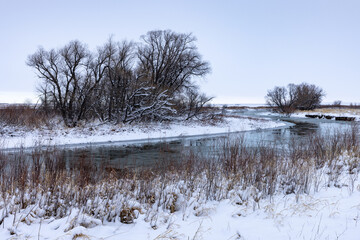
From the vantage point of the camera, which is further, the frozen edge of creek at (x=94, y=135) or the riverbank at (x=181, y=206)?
the frozen edge of creek at (x=94, y=135)

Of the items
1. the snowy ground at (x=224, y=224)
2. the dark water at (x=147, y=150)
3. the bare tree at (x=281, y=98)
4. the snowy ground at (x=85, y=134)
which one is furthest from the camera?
the bare tree at (x=281, y=98)

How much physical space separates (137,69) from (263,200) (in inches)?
945

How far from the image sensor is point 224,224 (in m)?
4.34

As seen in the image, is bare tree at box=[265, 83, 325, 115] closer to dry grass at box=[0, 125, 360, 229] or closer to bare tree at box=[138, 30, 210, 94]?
bare tree at box=[138, 30, 210, 94]

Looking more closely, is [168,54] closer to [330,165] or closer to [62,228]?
[330,165]

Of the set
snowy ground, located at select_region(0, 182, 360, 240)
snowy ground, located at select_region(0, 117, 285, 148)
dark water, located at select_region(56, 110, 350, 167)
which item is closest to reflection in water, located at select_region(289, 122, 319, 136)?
dark water, located at select_region(56, 110, 350, 167)

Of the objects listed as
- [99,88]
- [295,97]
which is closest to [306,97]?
[295,97]

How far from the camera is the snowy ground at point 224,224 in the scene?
380cm

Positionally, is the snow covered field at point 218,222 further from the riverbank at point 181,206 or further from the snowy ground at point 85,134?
the snowy ground at point 85,134

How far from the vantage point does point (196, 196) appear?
5.46 meters

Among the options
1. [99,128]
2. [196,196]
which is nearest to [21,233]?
[196,196]

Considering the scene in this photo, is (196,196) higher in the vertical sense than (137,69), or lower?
lower

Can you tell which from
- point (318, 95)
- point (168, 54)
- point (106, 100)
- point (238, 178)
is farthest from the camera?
point (318, 95)

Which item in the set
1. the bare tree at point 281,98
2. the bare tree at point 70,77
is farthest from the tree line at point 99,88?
the bare tree at point 281,98
